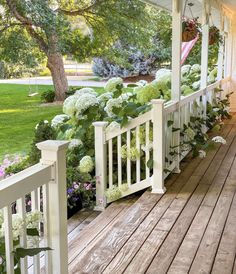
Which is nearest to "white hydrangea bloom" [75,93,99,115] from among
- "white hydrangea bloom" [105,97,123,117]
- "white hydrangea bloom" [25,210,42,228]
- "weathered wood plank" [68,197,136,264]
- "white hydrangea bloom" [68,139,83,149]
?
"white hydrangea bloom" [105,97,123,117]

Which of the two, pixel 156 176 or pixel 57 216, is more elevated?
pixel 57 216

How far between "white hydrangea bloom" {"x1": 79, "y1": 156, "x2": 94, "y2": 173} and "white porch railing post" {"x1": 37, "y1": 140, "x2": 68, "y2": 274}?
182 cm

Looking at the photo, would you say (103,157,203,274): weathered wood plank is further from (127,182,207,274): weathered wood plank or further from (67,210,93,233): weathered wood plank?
(67,210,93,233): weathered wood plank

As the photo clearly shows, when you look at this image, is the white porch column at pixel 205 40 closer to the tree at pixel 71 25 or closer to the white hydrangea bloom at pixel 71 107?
the tree at pixel 71 25

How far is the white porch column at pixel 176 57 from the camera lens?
163 inches

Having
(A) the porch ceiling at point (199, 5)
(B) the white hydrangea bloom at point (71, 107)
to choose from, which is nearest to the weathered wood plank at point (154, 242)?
(B) the white hydrangea bloom at point (71, 107)

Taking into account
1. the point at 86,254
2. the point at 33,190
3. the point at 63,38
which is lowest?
the point at 86,254

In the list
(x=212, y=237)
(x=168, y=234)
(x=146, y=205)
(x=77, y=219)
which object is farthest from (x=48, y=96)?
(x=212, y=237)

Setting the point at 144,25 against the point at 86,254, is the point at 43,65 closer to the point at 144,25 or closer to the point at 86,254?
the point at 144,25

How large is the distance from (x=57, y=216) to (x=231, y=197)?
88.7 inches

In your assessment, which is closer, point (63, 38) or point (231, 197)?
point (231, 197)

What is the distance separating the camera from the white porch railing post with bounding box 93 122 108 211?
3.66 m

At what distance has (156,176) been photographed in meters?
A: 3.82

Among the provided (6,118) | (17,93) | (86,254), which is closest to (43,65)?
(17,93)
